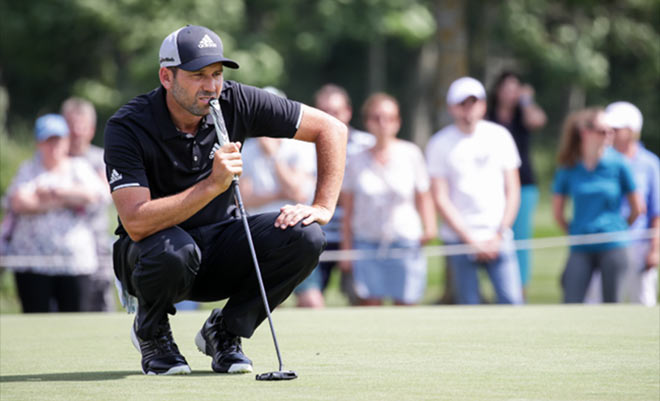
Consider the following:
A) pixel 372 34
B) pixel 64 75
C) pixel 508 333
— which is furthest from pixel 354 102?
pixel 508 333

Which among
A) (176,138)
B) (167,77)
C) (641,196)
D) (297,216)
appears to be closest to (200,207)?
(176,138)

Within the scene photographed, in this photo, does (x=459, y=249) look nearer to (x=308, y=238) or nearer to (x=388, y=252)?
(x=388, y=252)

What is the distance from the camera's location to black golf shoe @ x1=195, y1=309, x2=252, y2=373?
4840 mm

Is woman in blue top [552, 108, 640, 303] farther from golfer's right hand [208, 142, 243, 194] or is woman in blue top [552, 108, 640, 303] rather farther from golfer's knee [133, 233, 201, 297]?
golfer's right hand [208, 142, 243, 194]

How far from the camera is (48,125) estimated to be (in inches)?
358

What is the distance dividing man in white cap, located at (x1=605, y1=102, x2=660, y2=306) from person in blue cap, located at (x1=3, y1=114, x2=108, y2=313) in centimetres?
438

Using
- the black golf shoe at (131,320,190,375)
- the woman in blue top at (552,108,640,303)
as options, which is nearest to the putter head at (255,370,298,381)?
the black golf shoe at (131,320,190,375)

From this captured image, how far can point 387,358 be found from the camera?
506cm

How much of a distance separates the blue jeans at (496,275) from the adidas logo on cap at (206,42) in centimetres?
461

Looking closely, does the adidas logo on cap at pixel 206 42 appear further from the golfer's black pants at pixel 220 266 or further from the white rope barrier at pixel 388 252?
the white rope barrier at pixel 388 252

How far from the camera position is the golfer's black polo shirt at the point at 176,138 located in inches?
189

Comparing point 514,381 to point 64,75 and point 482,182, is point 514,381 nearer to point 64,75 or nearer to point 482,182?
point 482,182

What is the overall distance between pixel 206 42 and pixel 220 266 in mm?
1006

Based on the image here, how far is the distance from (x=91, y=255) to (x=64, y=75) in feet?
78.1
